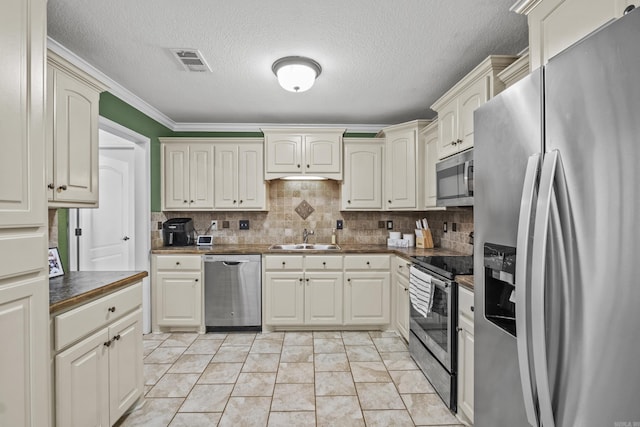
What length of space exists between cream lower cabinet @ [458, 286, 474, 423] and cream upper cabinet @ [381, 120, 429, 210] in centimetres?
168

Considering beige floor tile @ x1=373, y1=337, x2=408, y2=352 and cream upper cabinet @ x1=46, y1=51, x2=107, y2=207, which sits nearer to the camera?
cream upper cabinet @ x1=46, y1=51, x2=107, y2=207

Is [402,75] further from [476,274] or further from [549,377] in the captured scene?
[549,377]

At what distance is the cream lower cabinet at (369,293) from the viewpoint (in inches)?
134

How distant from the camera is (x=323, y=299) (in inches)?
134

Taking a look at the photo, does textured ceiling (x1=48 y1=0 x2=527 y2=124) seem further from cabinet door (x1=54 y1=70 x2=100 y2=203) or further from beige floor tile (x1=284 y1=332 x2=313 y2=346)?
beige floor tile (x1=284 y1=332 x2=313 y2=346)

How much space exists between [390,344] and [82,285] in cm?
258

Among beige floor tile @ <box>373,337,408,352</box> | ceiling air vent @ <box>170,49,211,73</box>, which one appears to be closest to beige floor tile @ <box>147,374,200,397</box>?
beige floor tile @ <box>373,337,408,352</box>

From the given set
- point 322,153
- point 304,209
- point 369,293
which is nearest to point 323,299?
point 369,293

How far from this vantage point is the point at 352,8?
174 centimetres

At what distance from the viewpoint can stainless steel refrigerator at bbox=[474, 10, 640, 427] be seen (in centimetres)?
69

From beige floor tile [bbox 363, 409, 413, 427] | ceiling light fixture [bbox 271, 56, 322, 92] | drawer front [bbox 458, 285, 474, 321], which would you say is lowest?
beige floor tile [bbox 363, 409, 413, 427]

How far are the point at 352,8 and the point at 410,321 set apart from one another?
2.39m

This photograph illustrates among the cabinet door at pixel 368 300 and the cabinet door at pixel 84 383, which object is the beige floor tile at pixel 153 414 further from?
the cabinet door at pixel 368 300

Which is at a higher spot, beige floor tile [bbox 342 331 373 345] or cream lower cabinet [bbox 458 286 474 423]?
cream lower cabinet [bbox 458 286 474 423]
